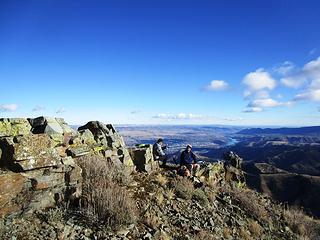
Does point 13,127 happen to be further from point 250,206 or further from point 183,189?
point 250,206

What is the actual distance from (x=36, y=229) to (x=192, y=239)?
5.04m

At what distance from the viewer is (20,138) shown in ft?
32.6

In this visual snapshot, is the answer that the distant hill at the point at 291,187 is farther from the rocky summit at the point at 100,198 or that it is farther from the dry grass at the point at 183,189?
the dry grass at the point at 183,189

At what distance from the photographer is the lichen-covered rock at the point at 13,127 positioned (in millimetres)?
11203

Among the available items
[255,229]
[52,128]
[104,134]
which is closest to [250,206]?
[255,229]

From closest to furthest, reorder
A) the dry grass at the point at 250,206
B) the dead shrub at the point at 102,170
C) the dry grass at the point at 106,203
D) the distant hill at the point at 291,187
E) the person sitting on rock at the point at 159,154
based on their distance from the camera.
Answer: the dry grass at the point at 106,203, the dead shrub at the point at 102,170, the dry grass at the point at 250,206, the person sitting on rock at the point at 159,154, the distant hill at the point at 291,187

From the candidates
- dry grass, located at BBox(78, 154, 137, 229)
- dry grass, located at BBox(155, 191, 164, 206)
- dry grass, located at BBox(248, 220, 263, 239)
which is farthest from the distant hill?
dry grass, located at BBox(78, 154, 137, 229)

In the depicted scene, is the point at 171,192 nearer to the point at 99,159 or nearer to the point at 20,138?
the point at 99,159

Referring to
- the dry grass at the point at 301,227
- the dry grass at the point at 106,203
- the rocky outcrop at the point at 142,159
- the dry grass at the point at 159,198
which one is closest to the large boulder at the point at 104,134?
the rocky outcrop at the point at 142,159

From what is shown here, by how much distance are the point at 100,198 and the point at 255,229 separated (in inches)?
301

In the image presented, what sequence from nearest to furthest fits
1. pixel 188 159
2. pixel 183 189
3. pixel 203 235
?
pixel 203 235
pixel 183 189
pixel 188 159

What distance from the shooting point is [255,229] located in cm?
1381

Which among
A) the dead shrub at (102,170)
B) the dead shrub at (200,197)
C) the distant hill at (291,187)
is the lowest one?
the distant hill at (291,187)

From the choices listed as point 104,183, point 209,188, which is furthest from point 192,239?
point 209,188
